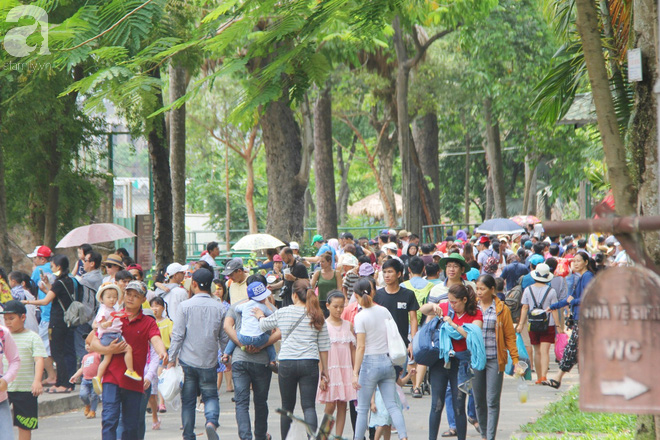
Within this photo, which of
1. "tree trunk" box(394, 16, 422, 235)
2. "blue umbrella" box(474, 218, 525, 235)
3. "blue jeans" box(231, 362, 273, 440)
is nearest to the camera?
"blue jeans" box(231, 362, 273, 440)

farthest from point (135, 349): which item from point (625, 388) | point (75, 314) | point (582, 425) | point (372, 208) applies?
point (372, 208)

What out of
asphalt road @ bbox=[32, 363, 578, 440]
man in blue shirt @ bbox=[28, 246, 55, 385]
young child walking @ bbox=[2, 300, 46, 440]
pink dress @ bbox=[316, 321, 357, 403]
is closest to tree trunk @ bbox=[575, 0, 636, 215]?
pink dress @ bbox=[316, 321, 357, 403]

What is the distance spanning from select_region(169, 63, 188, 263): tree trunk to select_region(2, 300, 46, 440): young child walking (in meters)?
11.0

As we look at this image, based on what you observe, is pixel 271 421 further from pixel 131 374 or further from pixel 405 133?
pixel 405 133

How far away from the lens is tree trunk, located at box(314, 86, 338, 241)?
1096 inches

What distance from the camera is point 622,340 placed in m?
2.98

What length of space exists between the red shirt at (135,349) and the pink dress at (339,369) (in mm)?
1810

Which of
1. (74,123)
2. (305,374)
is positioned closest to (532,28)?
(74,123)

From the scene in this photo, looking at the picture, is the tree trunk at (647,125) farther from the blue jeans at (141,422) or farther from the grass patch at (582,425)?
the blue jeans at (141,422)

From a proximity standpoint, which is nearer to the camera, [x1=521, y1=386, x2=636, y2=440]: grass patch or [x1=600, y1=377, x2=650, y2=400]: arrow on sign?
[x1=600, y1=377, x2=650, y2=400]: arrow on sign

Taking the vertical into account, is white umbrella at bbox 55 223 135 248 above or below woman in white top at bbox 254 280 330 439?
above

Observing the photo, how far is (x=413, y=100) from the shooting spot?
3241 centimetres

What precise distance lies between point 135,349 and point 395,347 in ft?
8.35

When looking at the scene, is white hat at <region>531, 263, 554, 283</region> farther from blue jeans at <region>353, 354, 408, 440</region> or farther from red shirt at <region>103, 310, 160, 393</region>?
Result: red shirt at <region>103, 310, 160, 393</region>
